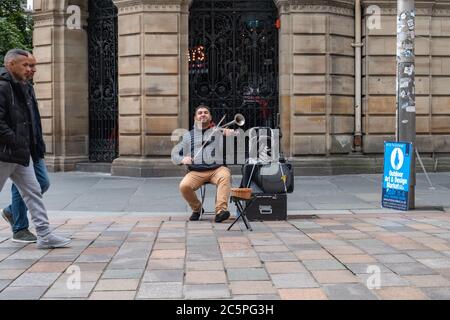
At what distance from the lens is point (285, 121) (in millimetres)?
14836

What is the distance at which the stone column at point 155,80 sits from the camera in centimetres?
1437

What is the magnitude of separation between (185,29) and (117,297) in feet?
35.8

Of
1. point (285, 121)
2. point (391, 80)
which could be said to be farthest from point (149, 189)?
point (391, 80)

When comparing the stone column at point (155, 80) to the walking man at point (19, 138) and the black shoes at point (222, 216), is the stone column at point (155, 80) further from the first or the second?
the walking man at point (19, 138)

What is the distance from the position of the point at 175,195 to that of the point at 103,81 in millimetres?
6415

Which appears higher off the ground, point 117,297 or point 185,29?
point 185,29

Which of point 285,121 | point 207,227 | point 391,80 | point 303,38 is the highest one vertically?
point 303,38

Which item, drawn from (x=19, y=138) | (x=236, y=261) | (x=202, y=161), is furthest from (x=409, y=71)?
(x=19, y=138)

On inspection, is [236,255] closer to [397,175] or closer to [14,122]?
[14,122]

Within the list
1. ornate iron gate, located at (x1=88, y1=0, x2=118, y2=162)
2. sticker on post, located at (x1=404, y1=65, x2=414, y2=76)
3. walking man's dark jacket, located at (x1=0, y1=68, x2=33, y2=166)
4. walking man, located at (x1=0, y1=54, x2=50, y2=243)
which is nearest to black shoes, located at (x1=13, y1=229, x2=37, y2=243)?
walking man, located at (x1=0, y1=54, x2=50, y2=243)

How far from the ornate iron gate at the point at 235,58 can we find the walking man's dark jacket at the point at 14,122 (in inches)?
363

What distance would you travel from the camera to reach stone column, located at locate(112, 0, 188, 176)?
14367 mm

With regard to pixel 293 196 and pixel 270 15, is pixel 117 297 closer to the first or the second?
pixel 293 196

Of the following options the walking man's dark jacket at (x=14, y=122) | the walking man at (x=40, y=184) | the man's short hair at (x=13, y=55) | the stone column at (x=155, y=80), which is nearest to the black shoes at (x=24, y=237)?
the walking man at (x=40, y=184)
